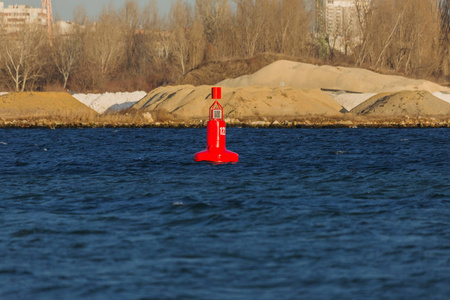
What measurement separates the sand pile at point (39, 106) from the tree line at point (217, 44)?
28.1m

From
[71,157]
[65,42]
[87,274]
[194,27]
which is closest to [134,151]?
[71,157]

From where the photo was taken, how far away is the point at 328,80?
232ft

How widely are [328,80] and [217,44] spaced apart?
31.1 metres

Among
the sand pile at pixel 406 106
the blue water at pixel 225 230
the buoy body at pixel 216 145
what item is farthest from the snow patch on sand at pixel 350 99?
the buoy body at pixel 216 145

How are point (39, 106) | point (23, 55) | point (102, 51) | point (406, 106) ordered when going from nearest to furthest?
point (406, 106) → point (39, 106) → point (23, 55) → point (102, 51)

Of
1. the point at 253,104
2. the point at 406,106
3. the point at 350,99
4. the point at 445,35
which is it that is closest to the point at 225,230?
the point at 253,104

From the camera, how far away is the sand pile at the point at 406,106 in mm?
54312

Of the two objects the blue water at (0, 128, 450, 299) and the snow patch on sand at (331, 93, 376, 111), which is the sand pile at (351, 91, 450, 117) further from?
the blue water at (0, 128, 450, 299)

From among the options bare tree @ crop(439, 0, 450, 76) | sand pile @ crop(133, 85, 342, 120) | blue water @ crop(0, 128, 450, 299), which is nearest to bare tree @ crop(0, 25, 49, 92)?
sand pile @ crop(133, 85, 342, 120)

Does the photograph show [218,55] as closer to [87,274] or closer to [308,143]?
[308,143]

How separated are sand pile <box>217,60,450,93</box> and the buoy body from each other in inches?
1897

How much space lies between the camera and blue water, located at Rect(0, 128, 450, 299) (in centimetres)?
853

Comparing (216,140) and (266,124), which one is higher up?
(216,140)

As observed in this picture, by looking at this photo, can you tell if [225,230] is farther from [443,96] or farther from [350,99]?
[443,96]
